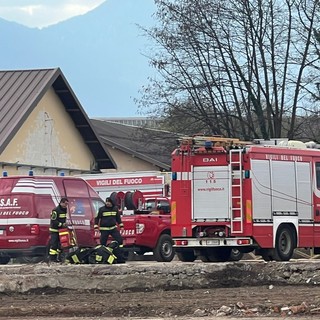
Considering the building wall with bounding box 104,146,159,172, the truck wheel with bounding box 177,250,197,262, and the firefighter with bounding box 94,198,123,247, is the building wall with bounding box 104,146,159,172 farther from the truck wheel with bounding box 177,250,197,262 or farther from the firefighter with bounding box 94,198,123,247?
the firefighter with bounding box 94,198,123,247

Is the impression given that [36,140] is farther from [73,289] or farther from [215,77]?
[73,289]

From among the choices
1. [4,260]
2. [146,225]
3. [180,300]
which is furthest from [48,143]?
[180,300]

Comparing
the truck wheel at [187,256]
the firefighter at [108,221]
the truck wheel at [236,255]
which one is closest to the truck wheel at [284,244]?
the truck wheel at [236,255]

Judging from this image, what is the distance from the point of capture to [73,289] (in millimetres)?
17938

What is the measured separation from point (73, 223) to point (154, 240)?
240 cm

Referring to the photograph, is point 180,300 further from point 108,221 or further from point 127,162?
point 127,162

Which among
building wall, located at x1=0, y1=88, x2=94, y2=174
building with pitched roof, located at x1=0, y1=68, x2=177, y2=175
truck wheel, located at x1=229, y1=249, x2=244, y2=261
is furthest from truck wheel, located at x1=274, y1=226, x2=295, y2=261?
building wall, located at x1=0, y1=88, x2=94, y2=174

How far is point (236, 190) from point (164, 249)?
14.1 feet

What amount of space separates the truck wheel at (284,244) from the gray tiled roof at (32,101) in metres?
15.5

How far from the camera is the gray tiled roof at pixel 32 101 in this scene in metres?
36.4

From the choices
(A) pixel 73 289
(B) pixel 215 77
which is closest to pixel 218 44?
(B) pixel 215 77

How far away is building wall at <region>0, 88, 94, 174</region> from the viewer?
3759cm

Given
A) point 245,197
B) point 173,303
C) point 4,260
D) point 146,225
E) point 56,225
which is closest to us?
point 173,303

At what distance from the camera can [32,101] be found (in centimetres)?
3734
